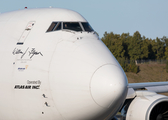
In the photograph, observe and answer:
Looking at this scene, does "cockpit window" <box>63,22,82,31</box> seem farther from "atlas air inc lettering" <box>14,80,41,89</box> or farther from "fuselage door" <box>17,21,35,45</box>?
"atlas air inc lettering" <box>14,80,41,89</box>

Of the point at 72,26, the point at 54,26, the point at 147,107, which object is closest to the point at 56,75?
the point at 54,26

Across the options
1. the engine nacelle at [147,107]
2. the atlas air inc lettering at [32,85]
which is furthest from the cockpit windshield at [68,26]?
the engine nacelle at [147,107]

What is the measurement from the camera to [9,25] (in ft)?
39.1

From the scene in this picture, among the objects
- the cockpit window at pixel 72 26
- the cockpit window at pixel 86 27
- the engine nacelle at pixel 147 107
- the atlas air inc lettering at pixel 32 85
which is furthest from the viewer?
the engine nacelle at pixel 147 107

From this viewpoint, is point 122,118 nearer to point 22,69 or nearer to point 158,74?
point 22,69

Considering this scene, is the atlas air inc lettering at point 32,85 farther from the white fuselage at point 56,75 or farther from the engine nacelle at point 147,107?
the engine nacelle at point 147,107

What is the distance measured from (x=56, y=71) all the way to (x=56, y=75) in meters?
0.13

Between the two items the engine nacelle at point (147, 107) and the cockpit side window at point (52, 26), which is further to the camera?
the engine nacelle at point (147, 107)

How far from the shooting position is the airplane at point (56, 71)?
9.23 metres

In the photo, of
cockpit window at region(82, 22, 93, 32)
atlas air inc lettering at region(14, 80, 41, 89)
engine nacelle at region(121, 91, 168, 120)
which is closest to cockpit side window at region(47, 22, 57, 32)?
cockpit window at region(82, 22, 93, 32)

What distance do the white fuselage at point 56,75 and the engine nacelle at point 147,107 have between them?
3.50 m

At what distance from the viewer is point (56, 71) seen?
9.63 m

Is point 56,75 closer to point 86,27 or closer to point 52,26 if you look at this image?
point 52,26

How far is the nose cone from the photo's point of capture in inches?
354
